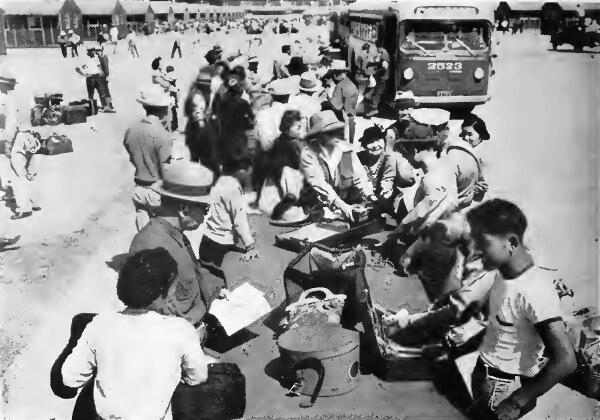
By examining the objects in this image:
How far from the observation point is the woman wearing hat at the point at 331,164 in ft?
11.7

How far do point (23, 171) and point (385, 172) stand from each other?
2101 mm

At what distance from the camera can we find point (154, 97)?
11.4 feet

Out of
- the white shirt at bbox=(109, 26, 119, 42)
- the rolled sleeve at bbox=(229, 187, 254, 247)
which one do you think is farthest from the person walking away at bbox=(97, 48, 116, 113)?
the rolled sleeve at bbox=(229, 187, 254, 247)

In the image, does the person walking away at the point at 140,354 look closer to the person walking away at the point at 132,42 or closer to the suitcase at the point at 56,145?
the suitcase at the point at 56,145

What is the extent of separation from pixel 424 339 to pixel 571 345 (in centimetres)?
87

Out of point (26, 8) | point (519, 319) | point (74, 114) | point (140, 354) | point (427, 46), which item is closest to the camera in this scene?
point (140, 354)

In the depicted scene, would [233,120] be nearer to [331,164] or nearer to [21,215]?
[331,164]

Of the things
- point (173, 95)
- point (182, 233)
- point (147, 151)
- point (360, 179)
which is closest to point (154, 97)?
point (173, 95)

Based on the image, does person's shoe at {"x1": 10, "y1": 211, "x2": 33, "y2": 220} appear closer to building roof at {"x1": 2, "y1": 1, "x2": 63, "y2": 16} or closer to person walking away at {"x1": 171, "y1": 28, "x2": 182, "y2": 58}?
building roof at {"x1": 2, "y1": 1, "x2": 63, "y2": 16}

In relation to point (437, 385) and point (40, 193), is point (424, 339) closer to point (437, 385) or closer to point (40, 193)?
point (437, 385)

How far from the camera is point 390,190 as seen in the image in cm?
362

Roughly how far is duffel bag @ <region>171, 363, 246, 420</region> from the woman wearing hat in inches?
45.0

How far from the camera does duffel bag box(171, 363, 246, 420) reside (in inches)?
139

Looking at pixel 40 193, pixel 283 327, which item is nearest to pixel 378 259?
pixel 283 327
